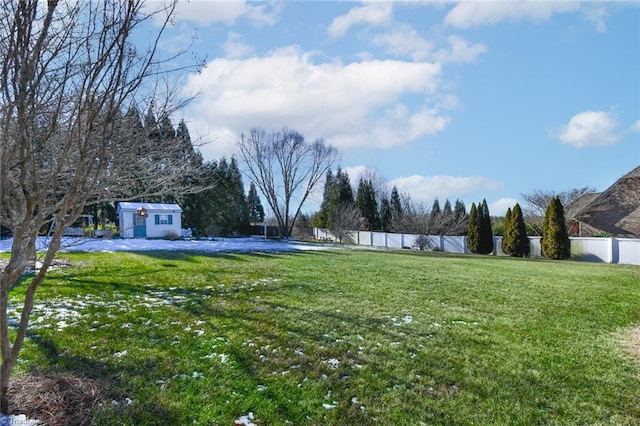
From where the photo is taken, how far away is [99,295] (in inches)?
246

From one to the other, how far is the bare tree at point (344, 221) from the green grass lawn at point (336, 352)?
76.2 feet

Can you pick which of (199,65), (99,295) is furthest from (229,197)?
(199,65)

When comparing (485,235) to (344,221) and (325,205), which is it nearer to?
(344,221)

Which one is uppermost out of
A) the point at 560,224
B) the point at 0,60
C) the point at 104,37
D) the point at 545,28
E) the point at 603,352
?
the point at 545,28

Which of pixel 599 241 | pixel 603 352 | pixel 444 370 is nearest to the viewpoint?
pixel 444 370

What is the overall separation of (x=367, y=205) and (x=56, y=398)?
32166mm

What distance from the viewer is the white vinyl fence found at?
52.2 feet

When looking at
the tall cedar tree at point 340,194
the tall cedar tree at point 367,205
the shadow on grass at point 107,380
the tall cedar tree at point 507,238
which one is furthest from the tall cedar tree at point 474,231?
the shadow on grass at point 107,380

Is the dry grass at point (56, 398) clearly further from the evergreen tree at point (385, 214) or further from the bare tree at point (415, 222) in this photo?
the evergreen tree at point (385, 214)

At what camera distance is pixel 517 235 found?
1991 cm

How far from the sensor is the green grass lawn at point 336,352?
2.97 metres

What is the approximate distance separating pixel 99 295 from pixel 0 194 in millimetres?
4355

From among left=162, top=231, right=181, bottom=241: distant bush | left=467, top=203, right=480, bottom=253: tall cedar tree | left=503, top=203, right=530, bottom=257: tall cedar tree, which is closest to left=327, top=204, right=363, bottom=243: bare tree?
left=467, top=203, right=480, bottom=253: tall cedar tree

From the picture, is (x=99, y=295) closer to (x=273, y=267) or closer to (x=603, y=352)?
(x=273, y=267)
